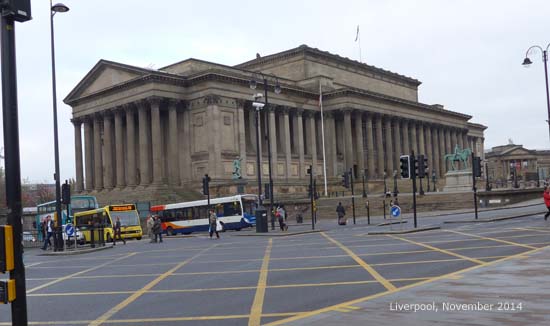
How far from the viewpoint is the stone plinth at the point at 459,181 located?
63.2m

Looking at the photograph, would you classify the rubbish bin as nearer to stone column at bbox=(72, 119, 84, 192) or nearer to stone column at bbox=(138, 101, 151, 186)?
stone column at bbox=(138, 101, 151, 186)

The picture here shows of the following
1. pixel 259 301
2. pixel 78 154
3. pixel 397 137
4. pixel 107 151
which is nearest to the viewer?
pixel 259 301

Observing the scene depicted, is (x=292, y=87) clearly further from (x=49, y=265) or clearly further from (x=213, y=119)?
(x=49, y=265)

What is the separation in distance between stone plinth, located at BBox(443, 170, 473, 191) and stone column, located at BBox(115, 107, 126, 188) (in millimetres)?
39218

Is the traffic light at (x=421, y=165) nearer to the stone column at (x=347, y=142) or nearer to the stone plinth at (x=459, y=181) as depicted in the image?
the stone plinth at (x=459, y=181)

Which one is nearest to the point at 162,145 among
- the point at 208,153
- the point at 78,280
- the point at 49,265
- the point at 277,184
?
the point at 208,153

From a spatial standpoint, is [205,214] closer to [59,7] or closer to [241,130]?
[59,7]

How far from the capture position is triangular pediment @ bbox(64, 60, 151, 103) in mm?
72000

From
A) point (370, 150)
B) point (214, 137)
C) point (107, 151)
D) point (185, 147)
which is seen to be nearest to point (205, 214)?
point (214, 137)

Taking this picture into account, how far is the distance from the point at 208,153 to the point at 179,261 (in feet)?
166

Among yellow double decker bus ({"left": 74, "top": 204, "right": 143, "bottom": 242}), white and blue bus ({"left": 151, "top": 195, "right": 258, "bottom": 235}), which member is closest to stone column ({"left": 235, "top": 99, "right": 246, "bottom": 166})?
white and blue bus ({"left": 151, "top": 195, "right": 258, "bottom": 235})

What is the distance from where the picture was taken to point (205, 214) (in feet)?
159

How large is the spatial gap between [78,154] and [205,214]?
4081 cm

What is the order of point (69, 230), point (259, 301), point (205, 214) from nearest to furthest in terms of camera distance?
1. point (259, 301)
2. point (69, 230)
3. point (205, 214)
